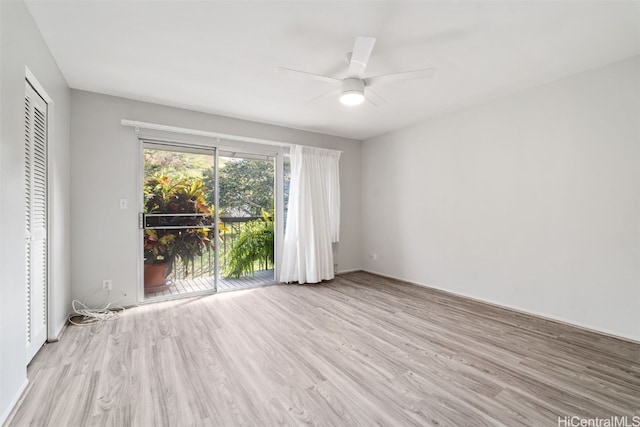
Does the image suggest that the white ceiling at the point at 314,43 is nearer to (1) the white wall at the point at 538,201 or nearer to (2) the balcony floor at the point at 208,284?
(1) the white wall at the point at 538,201

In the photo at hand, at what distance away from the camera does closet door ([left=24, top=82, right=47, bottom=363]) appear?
215 centimetres

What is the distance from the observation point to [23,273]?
1.83 metres

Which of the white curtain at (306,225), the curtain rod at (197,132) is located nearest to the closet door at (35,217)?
the curtain rod at (197,132)

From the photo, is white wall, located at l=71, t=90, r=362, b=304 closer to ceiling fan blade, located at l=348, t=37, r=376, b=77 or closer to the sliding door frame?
the sliding door frame

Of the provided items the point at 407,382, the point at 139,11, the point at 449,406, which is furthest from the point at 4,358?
the point at 449,406

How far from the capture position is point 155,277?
374cm

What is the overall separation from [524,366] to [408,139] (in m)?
3.37

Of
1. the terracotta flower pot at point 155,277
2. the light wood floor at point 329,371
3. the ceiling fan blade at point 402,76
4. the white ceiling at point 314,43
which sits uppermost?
the white ceiling at point 314,43

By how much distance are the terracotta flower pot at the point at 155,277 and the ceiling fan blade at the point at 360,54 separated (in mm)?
3362

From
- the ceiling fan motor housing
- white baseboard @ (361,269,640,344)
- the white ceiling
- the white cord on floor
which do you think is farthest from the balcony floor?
the ceiling fan motor housing

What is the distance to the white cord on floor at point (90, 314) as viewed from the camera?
2.95 m

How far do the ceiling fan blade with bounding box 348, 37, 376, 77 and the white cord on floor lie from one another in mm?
3499

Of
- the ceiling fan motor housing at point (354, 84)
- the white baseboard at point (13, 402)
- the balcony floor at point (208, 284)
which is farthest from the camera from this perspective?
the balcony floor at point (208, 284)

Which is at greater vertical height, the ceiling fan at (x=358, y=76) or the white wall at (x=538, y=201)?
the ceiling fan at (x=358, y=76)
